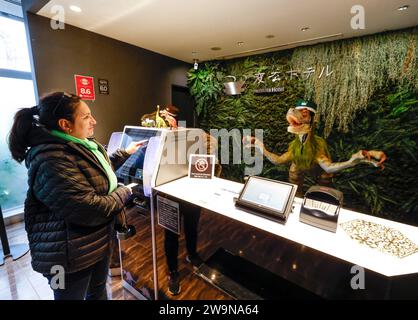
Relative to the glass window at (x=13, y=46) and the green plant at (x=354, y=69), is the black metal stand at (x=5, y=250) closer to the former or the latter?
the glass window at (x=13, y=46)

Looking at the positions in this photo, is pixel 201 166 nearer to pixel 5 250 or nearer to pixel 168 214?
pixel 168 214

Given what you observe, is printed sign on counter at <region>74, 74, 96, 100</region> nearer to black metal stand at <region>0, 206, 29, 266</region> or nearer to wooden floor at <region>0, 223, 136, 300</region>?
black metal stand at <region>0, 206, 29, 266</region>

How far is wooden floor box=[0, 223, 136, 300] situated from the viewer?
185 cm

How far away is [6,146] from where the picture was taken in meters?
3.19

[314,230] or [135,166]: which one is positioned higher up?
[135,166]

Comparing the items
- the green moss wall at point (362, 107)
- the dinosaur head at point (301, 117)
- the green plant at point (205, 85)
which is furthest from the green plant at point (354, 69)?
the green plant at point (205, 85)

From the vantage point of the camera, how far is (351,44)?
3.22 m

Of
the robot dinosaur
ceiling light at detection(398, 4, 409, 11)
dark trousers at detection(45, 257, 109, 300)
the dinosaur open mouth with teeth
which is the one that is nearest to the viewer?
dark trousers at detection(45, 257, 109, 300)

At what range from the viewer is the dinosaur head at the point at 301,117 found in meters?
3.51

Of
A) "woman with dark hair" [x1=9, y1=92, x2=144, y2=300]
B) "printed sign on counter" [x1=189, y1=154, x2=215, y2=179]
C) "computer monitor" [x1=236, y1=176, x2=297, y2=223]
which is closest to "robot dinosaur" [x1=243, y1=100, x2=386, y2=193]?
"printed sign on counter" [x1=189, y1=154, x2=215, y2=179]

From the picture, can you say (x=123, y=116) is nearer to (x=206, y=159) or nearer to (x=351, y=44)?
(x=206, y=159)

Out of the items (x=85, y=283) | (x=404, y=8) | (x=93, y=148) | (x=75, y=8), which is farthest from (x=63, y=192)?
(x=404, y=8)

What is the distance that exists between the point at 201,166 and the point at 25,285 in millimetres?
2026

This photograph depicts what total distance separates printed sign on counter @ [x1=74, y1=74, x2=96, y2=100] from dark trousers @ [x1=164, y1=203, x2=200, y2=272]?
7.83ft
